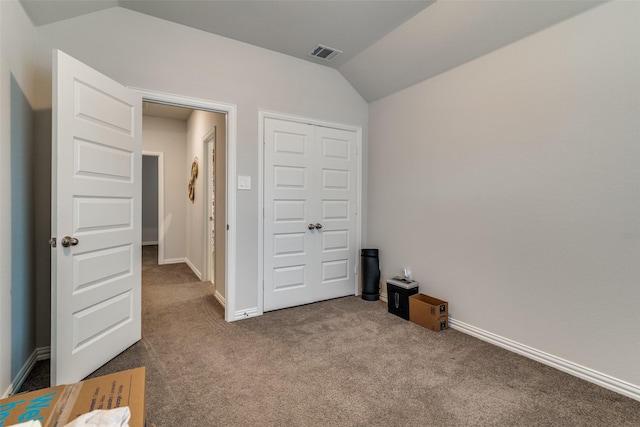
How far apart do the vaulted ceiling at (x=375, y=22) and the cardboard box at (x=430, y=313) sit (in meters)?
2.30

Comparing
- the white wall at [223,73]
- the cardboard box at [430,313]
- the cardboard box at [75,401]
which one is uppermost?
the white wall at [223,73]

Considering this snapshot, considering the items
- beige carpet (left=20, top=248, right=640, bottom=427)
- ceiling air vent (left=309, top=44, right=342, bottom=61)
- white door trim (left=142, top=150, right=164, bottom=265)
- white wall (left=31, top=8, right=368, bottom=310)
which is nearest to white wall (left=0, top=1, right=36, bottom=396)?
white wall (left=31, top=8, right=368, bottom=310)

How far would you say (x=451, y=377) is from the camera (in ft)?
6.76

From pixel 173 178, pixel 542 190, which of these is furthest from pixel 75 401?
pixel 173 178

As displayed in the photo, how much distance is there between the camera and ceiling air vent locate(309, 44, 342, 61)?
3.16m

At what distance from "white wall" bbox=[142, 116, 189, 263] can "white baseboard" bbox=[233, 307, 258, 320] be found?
3634 millimetres

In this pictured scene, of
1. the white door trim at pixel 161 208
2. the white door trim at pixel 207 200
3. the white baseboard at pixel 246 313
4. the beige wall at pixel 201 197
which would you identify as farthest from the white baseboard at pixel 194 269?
the white baseboard at pixel 246 313

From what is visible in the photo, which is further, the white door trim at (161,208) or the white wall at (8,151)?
the white door trim at (161,208)

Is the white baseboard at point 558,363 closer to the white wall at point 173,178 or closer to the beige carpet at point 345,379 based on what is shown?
the beige carpet at point 345,379

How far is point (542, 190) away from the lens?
2.27 m

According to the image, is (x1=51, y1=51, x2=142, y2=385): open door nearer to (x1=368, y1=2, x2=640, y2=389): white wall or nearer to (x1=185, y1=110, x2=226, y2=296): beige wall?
(x1=185, y1=110, x2=226, y2=296): beige wall

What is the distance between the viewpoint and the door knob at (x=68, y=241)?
187 cm

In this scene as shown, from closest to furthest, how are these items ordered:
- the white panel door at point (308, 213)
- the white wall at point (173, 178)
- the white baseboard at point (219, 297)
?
1. the white panel door at point (308, 213)
2. the white baseboard at point (219, 297)
3. the white wall at point (173, 178)

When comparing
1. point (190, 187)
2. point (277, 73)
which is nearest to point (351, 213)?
point (277, 73)
